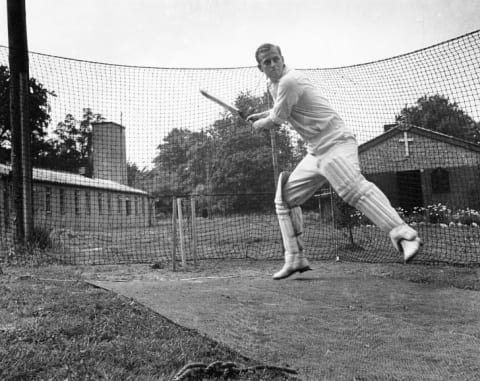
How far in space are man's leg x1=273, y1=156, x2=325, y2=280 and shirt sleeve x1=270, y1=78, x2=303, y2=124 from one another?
1.24 ft

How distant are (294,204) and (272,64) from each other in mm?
979

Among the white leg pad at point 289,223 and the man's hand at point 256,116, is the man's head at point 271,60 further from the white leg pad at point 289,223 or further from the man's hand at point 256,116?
the white leg pad at point 289,223

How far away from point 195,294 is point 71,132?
43292 millimetres

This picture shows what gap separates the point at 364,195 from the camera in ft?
8.34

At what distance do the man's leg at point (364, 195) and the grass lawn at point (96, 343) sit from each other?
3.44 ft

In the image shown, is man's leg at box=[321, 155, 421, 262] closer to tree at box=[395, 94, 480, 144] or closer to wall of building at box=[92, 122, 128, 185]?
wall of building at box=[92, 122, 128, 185]

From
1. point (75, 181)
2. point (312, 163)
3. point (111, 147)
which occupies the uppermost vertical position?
point (111, 147)

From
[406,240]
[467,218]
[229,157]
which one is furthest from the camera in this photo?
[229,157]

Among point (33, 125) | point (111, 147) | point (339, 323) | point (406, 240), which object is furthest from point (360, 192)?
point (33, 125)

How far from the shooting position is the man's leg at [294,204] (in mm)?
2844

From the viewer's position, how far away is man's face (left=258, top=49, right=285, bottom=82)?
2.68m

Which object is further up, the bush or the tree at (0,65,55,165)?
the tree at (0,65,55,165)

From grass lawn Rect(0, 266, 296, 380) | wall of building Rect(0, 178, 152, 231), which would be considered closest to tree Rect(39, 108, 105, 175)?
wall of building Rect(0, 178, 152, 231)

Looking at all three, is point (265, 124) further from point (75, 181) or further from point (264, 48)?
point (75, 181)
